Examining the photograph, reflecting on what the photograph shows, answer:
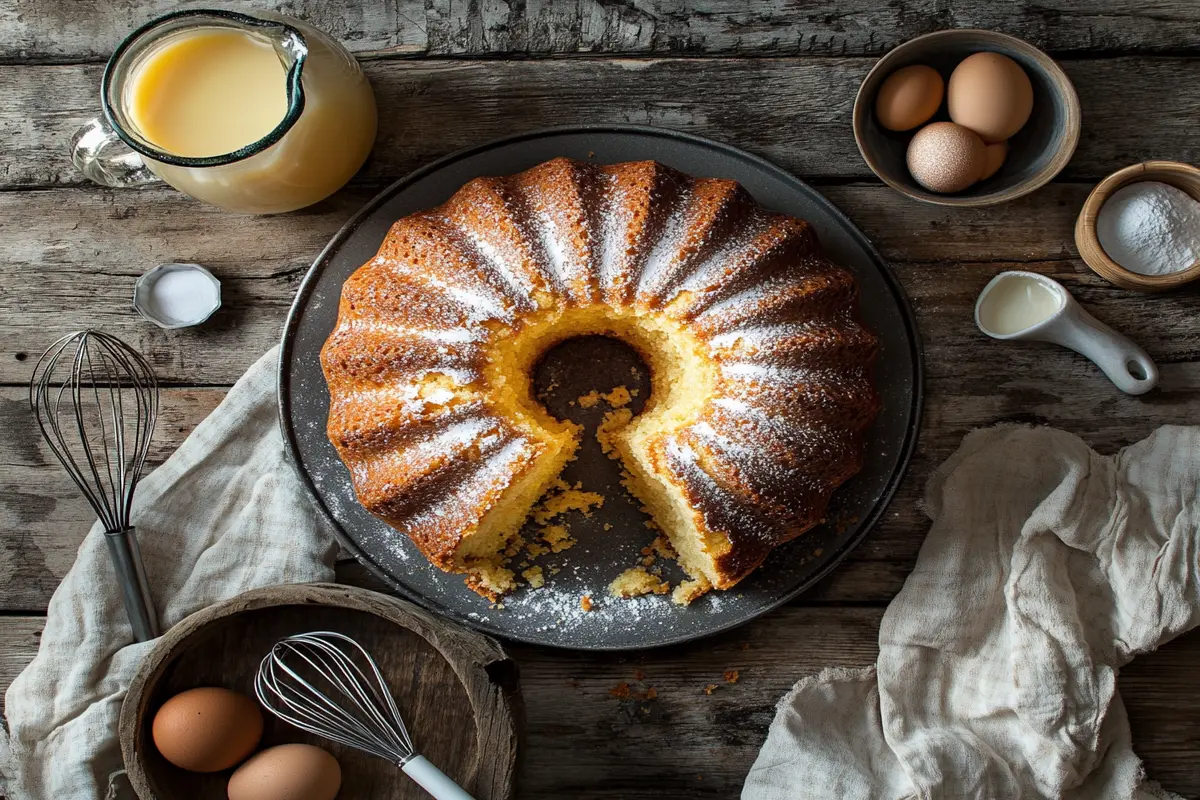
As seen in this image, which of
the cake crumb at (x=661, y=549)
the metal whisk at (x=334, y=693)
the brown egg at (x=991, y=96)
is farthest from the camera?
the cake crumb at (x=661, y=549)

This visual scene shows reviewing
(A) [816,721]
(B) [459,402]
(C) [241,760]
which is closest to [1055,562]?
(A) [816,721]

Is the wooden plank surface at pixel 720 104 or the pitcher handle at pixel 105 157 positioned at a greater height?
the wooden plank surface at pixel 720 104

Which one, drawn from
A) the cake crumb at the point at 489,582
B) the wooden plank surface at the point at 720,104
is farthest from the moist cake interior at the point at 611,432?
the wooden plank surface at the point at 720,104

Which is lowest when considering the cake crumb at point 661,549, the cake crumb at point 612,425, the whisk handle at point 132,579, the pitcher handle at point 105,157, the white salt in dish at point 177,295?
the whisk handle at point 132,579

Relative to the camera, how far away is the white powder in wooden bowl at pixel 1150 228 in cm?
229

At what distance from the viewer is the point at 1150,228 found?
2291 mm

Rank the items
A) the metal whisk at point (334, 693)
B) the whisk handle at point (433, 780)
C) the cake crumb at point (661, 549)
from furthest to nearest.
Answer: the cake crumb at point (661, 549), the metal whisk at point (334, 693), the whisk handle at point (433, 780)

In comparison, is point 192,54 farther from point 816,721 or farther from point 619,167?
point 816,721

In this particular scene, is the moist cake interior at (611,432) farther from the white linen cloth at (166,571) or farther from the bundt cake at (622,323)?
the white linen cloth at (166,571)

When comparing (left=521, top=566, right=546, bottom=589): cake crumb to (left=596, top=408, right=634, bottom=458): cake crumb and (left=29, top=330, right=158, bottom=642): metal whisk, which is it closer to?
(left=596, top=408, right=634, bottom=458): cake crumb

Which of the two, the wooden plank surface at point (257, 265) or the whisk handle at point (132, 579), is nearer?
Result: the whisk handle at point (132, 579)

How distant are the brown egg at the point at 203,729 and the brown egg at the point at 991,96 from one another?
A: 7.00 feet

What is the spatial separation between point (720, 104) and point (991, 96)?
25.2 inches

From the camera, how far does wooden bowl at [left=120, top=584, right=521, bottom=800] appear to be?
196 centimetres
